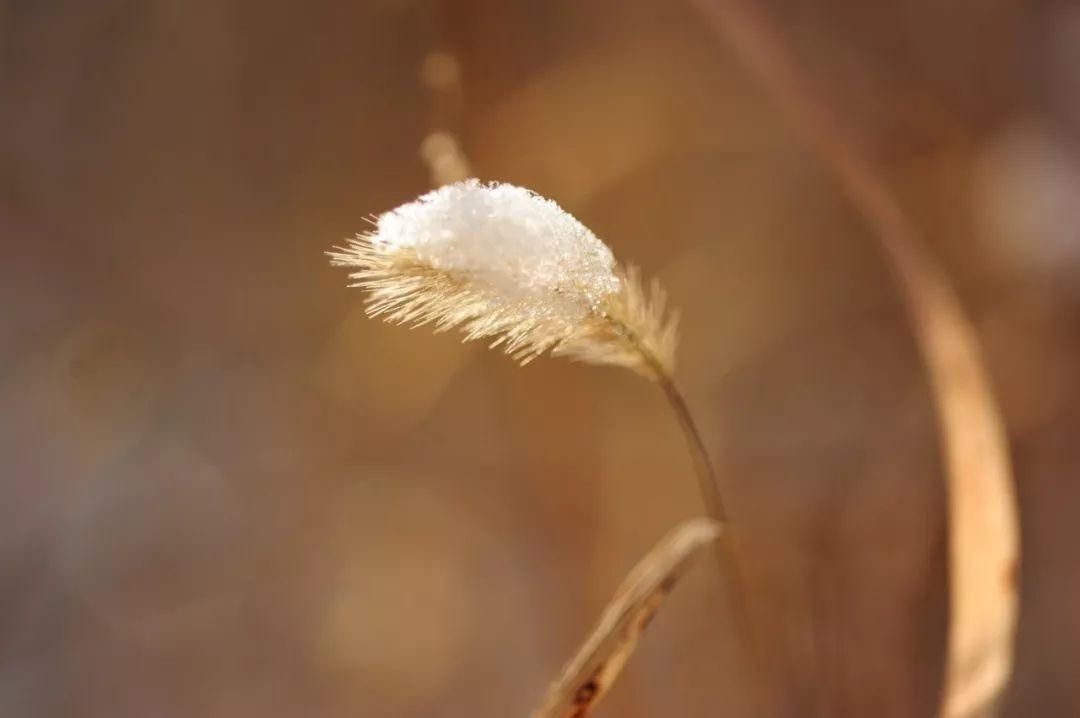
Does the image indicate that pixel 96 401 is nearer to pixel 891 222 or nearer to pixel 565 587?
pixel 565 587

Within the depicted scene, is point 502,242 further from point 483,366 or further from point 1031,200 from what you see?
point 1031,200

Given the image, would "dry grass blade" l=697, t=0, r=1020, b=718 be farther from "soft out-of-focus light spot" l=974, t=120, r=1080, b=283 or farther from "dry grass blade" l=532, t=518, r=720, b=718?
"dry grass blade" l=532, t=518, r=720, b=718

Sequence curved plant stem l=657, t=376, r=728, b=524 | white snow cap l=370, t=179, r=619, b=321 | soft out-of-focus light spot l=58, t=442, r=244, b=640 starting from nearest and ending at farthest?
white snow cap l=370, t=179, r=619, b=321
curved plant stem l=657, t=376, r=728, b=524
soft out-of-focus light spot l=58, t=442, r=244, b=640

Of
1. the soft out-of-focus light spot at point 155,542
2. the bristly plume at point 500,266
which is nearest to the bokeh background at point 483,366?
the soft out-of-focus light spot at point 155,542

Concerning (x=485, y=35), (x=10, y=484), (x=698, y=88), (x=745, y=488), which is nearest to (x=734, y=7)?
(x=698, y=88)

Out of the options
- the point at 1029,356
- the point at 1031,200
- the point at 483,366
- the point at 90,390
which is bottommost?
the point at 1029,356

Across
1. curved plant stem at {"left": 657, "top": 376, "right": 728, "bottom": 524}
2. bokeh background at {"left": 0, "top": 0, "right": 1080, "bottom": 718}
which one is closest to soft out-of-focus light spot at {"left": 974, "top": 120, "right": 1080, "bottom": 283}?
bokeh background at {"left": 0, "top": 0, "right": 1080, "bottom": 718}

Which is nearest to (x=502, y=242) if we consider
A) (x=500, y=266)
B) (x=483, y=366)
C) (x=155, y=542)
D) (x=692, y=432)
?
(x=500, y=266)
